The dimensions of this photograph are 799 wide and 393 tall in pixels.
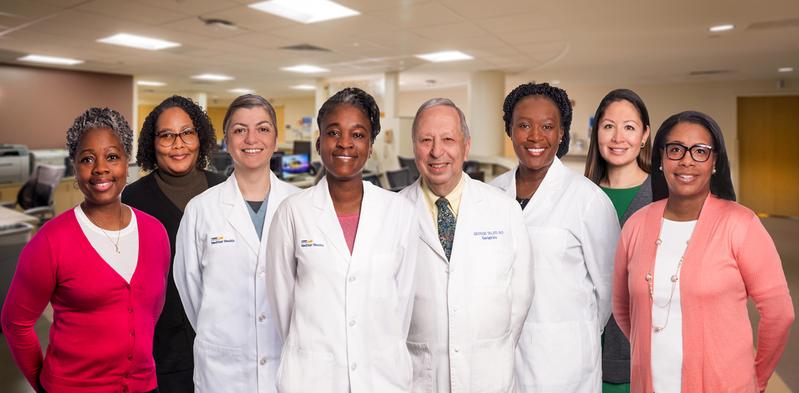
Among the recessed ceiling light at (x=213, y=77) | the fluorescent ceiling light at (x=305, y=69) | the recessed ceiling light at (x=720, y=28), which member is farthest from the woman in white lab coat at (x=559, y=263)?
the recessed ceiling light at (x=213, y=77)

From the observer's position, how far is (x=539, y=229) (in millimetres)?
1857

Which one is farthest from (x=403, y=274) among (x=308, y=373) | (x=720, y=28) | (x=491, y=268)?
(x=720, y=28)

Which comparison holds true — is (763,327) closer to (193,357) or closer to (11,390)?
(193,357)

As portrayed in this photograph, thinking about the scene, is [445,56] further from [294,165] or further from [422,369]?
[422,369]

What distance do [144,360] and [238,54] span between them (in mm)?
7106

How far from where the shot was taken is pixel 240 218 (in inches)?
73.2

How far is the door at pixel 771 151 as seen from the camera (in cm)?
1147

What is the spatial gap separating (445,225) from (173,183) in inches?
43.8

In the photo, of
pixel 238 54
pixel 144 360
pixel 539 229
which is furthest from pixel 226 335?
pixel 238 54

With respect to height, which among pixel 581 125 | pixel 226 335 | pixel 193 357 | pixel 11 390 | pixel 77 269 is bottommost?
pixel 11 390

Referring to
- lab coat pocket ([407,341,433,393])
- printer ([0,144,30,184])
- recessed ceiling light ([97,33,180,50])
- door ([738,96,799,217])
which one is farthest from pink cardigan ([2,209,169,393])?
door ([738,96,799,217])

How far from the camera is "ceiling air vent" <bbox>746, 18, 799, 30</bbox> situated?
5559mm

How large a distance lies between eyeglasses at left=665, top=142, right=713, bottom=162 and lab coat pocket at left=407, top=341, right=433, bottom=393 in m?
0.94

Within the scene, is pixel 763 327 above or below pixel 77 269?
below
